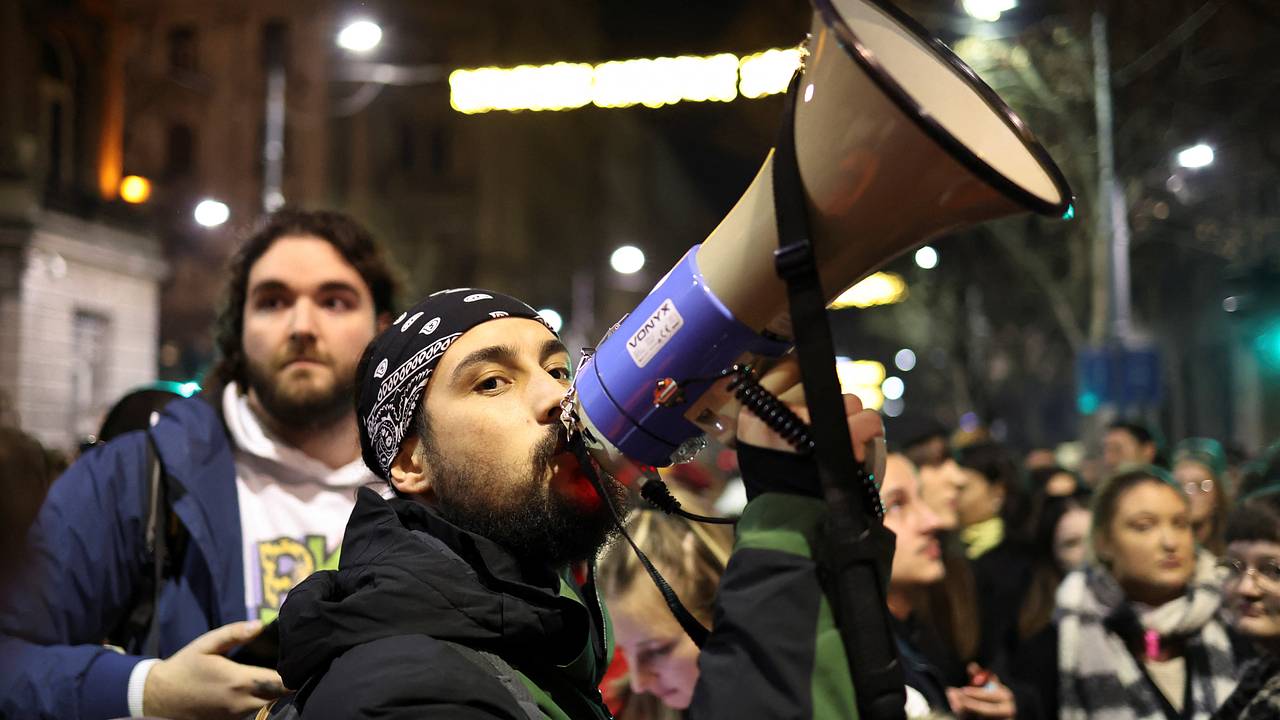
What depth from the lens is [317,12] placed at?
33.1 m

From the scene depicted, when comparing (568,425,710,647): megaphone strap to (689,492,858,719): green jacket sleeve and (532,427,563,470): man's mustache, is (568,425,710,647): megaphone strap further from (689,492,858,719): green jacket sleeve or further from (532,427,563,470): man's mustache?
(689,492,858,719): green jacket sleeve

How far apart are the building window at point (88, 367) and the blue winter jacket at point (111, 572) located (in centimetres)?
1945

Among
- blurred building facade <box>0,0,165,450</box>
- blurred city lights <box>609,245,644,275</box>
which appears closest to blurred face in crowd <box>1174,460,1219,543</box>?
blurred building facade <box>0,0,165,450</box>

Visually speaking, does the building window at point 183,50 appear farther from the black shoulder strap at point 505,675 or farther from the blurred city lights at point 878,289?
the black shoulder strap at point 505,675

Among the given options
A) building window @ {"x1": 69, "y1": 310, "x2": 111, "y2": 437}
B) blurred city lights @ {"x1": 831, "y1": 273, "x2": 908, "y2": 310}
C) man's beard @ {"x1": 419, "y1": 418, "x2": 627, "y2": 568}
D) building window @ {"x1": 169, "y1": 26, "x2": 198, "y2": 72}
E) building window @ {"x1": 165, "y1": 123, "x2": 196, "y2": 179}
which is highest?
building window @ {"x1": 169, "y1": 26, "x2": 198, "y2": 72}

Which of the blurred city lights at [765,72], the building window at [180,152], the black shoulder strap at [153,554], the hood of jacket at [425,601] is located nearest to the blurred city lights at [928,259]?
the blurred city lights at [765,72]

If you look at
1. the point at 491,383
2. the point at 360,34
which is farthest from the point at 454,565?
the point at 360,34

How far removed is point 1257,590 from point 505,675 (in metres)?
2.59

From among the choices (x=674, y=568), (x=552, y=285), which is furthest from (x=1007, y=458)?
(x=552, y=285)

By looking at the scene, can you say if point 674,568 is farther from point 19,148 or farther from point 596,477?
point 19,148

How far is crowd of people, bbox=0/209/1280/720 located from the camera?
4.89ft

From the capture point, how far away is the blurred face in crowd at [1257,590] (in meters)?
3.34

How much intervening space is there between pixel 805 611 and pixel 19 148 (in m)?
21.2

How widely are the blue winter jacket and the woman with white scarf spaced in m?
3.09
